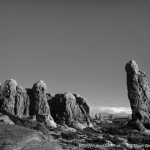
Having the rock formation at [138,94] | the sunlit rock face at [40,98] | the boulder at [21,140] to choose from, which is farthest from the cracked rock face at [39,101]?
the boulder at [21,140]

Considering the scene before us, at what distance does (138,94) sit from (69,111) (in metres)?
25.8

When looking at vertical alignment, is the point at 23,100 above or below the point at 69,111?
above

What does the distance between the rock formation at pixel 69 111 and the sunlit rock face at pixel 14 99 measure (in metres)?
9.89

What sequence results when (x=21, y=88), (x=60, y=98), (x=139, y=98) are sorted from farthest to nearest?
(x=60, y=98)
(x=21, y=88)
(x=139, y=98)

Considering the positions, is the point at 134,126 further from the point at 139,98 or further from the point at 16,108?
the point at 16,108

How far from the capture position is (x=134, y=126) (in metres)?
42.9

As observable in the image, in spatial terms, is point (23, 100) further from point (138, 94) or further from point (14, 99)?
point (138, 94)

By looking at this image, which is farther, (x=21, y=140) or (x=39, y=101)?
(x=39, y=101)

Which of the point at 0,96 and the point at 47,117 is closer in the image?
the point at 47,117

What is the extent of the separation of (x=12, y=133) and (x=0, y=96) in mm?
59473

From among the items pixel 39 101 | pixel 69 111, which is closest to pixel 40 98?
pixel 39 101

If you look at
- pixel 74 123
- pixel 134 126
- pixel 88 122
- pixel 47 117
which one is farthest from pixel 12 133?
pixel 88 122

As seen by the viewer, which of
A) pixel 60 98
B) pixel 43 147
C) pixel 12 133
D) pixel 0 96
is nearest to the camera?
pixel 43 147

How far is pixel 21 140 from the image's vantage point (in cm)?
569
